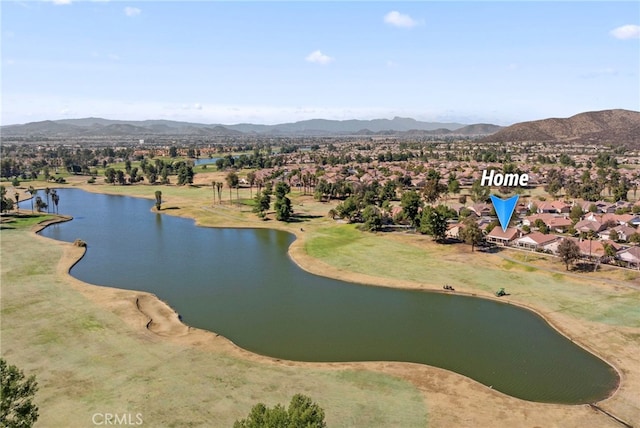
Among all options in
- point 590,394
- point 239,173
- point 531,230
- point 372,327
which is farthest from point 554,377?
point 239,173

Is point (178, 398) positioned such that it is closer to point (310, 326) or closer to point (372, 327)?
point (310, 326)

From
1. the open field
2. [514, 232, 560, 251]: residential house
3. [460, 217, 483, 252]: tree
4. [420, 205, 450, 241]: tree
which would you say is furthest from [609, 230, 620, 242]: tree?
[420, 205, 450, 241]: tree

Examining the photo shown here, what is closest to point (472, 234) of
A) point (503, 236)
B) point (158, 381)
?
point (503, 236)

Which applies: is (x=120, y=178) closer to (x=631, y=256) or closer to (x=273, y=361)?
(x=273, y=361)

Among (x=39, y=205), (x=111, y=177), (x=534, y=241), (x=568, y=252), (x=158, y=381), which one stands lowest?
(x=158, y=381)

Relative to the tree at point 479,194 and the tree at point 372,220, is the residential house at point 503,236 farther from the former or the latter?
the tree at point 479,194
